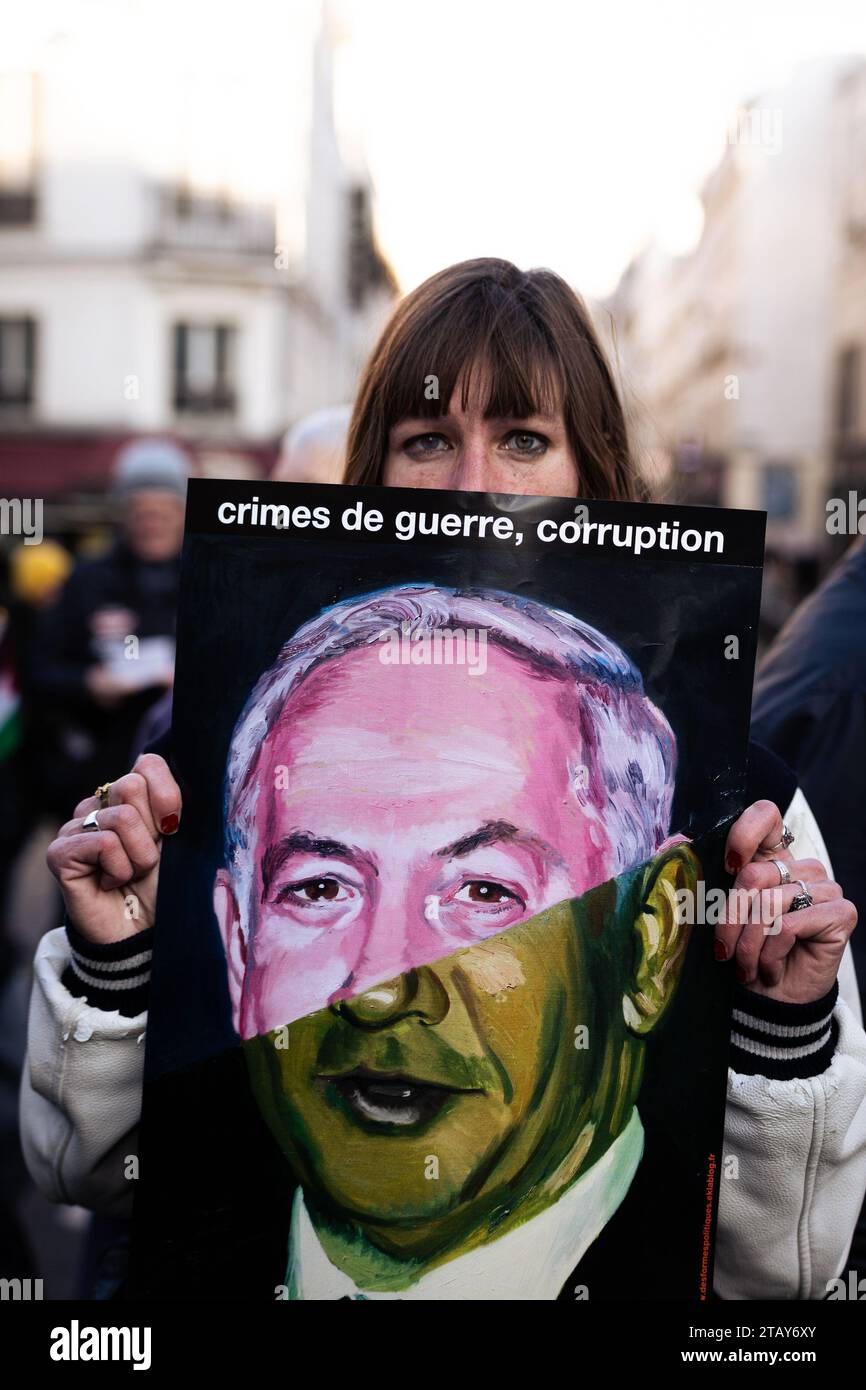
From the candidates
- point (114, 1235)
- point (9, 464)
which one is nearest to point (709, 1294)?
point (114, 1235)

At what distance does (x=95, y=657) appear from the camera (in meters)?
4.33

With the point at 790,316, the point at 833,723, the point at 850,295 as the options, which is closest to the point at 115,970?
the point at 833,723

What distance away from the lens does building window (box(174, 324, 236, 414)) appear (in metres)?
24.5

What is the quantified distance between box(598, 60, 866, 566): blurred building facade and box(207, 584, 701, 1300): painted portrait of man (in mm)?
20558

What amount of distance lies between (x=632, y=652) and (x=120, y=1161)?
0.83m

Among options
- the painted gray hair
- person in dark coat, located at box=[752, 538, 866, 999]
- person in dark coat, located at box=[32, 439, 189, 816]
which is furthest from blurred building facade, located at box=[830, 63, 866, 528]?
the painted gray hair

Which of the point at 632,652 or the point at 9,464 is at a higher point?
the point at 9,464

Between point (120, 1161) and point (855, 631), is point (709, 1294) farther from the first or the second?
point (855, 631)

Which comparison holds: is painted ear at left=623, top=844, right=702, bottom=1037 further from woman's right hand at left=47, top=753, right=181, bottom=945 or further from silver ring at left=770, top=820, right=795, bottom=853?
woman's right hand at left=47, top=753, right=181, bottom=945

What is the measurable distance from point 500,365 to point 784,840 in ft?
2.28

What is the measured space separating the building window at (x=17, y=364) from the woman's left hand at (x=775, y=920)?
24.7 metres

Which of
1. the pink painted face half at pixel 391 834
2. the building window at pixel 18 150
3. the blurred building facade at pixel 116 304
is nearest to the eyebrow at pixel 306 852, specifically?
the pink painted face half at pixel 391 834

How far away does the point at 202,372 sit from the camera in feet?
80.8

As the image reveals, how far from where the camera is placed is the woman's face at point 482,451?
1.71 meters
